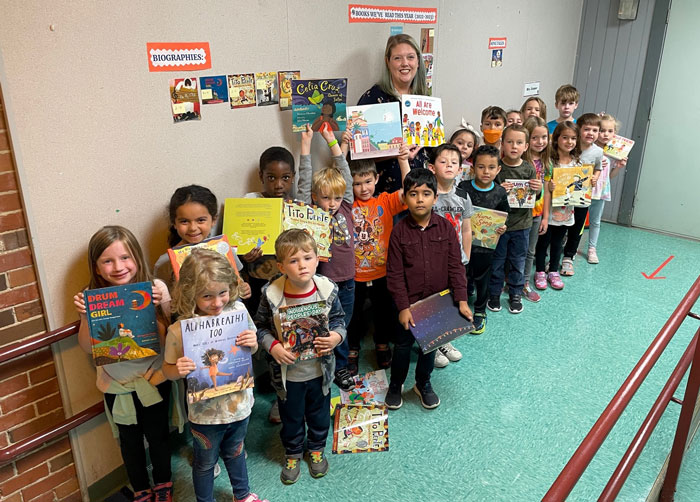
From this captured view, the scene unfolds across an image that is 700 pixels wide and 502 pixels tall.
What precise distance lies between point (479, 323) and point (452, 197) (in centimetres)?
112

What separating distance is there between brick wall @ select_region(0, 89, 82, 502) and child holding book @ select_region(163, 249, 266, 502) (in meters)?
0.57

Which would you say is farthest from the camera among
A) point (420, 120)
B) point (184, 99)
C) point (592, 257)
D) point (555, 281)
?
point (592, 257)

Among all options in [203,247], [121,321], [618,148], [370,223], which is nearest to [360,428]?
[370,223]

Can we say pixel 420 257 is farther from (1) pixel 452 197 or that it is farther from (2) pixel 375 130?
(2) pixel 375 130

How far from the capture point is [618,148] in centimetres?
461

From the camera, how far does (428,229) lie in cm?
284

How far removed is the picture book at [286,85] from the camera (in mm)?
2962

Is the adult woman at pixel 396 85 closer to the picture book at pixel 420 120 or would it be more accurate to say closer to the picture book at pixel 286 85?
the picture book at pixel 420 120

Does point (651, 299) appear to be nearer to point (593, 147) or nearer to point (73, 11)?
point (593, 147)

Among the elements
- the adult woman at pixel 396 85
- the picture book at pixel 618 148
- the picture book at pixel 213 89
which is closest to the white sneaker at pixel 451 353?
the adult woman at pixel 396 85

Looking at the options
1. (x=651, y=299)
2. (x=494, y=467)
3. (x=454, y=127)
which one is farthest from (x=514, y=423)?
(x=454, y=127)

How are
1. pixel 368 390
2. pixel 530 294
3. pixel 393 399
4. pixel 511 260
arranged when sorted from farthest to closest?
pixel 530 294
pixel 511 260
pixel 368 390
pixel 393 399

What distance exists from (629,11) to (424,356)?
4.62m

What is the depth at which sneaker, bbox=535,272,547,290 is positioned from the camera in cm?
448
